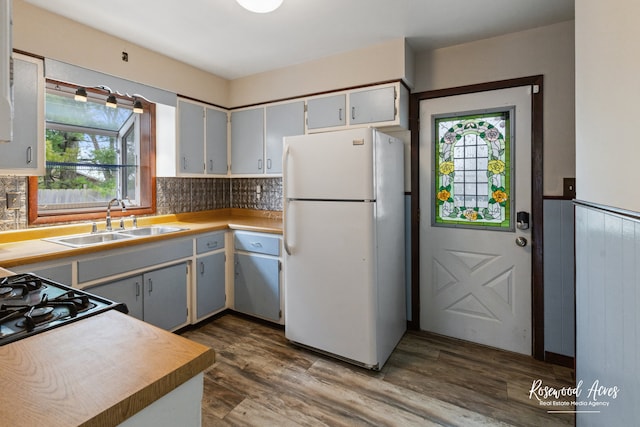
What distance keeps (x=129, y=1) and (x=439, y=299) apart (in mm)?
3054

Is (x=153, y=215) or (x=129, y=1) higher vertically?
(x=129, y=1)

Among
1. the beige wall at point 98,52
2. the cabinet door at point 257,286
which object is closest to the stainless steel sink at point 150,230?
the cabinet door at point 257,286

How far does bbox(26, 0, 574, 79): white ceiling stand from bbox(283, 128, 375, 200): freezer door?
31.2 inches

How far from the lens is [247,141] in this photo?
11.0ft

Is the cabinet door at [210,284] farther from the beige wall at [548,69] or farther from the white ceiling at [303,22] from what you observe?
the beige wall at [548,69]

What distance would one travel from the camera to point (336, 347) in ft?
7.48

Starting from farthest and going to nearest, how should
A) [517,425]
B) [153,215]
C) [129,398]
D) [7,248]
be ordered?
[153,215] < [7,248] < [517,425] < [129,398]

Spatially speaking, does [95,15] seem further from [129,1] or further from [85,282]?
[85,282]

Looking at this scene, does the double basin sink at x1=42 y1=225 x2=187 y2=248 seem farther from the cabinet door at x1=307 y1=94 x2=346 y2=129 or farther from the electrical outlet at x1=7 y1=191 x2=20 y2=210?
the cabinet door at x1=307 y1=94 x2=346 y2=129

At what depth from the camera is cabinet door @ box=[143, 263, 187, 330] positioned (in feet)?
7.92

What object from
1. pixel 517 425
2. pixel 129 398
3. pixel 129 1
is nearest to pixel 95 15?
pixel 129 1

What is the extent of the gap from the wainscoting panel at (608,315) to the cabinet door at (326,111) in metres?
1.85

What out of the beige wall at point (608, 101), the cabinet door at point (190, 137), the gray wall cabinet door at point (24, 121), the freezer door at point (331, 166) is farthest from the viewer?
the cabinet door at point (190, 137)

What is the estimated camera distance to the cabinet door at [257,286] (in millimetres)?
2799
